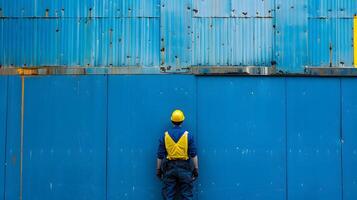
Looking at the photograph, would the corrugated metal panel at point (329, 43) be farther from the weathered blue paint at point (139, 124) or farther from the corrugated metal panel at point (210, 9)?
the weathered blue paint at point (139, 124)

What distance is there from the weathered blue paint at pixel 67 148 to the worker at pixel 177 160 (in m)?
1.09

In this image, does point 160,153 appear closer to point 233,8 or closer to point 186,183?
point 186,183

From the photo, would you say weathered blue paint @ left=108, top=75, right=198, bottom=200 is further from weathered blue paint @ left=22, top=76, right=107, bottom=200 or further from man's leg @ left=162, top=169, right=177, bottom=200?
man's leg @ left=162, top=169, right=177, bottom=200

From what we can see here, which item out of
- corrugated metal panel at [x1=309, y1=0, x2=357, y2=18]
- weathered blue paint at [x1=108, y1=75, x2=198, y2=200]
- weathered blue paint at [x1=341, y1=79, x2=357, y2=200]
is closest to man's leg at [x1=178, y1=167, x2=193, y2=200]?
weathered blue paint at [x1=108, y1=75, x2=198, y2=200]

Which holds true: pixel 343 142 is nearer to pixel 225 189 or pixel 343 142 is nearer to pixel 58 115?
pixel 225 189

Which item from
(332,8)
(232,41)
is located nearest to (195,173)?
(232,41)

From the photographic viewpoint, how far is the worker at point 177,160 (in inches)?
307

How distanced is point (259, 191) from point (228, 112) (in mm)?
1453

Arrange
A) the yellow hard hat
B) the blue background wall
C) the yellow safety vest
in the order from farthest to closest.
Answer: the blue background wall
the yellow hard hat
the yellow safety vest

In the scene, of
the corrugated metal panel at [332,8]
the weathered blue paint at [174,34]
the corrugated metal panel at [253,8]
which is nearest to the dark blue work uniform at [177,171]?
the weathered blue paint at [174,34]

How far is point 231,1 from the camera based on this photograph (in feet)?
27.9

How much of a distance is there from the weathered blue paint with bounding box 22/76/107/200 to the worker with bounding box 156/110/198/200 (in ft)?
3.58

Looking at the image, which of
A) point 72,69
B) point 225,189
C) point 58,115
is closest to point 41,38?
point 72,69

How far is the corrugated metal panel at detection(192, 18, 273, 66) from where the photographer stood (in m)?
8.44
